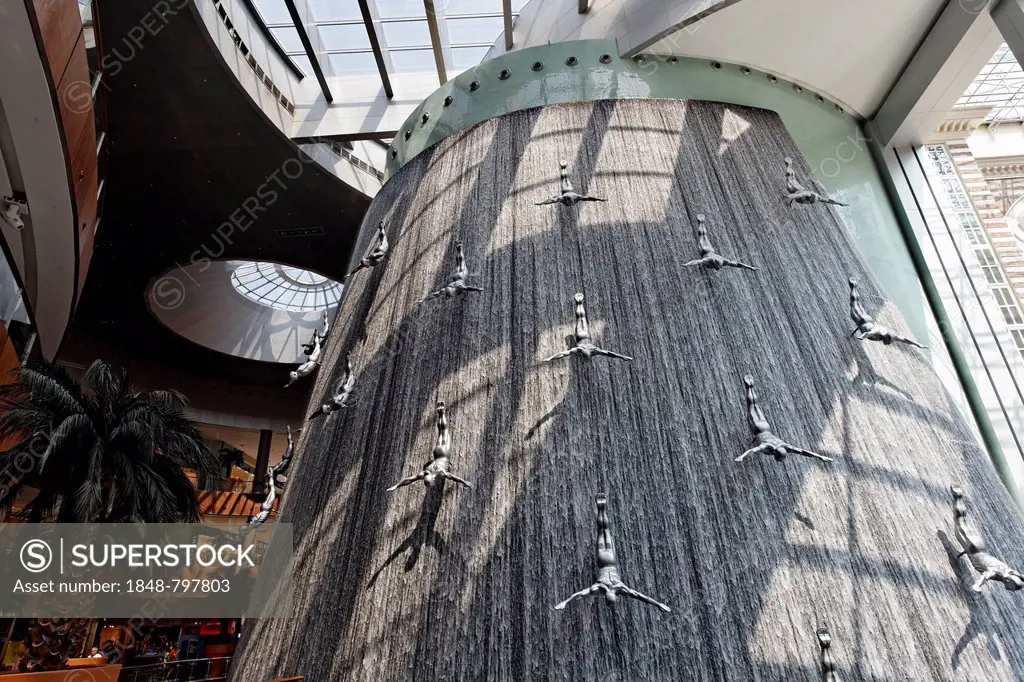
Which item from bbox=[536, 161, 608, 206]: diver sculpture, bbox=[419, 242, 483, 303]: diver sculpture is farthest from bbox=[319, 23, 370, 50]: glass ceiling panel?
bbox=[419, 242, 483, 303]: diver sculpture

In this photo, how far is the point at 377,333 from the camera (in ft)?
24.1

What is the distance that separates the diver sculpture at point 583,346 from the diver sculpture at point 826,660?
2.60 meters

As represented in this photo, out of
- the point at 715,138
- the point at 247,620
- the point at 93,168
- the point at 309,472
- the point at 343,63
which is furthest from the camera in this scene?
the point at 343,63

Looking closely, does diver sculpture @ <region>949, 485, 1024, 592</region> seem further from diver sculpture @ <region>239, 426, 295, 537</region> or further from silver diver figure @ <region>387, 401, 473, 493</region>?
diver sculpture @ <region>239, 426, 295, 537</region>

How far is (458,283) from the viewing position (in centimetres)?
674

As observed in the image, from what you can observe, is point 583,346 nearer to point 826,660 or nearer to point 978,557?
point 826,660

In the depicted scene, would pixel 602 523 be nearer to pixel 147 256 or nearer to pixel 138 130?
pixel 138 130

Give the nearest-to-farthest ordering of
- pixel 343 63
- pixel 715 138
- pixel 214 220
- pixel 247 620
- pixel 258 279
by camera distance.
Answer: pixel 247 620 < pixel 715 138 < pixel 343 63 < pixel 214 220 < pixel 258 279

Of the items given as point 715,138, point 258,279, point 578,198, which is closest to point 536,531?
point 578,198

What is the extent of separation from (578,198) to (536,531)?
3.76 m

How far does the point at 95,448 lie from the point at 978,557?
41.3 feet

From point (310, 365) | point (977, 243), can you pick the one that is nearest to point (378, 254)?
point (310, 365)

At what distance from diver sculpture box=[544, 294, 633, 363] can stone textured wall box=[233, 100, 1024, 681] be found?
14 cm

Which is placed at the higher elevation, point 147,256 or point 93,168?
point 147,256
